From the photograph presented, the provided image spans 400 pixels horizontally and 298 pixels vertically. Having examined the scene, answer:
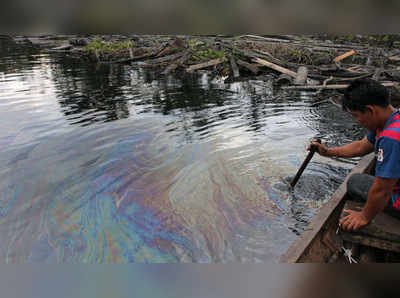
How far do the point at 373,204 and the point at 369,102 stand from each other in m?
0.77

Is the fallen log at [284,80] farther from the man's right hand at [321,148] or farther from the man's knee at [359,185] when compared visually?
the man's knee at [359,185]

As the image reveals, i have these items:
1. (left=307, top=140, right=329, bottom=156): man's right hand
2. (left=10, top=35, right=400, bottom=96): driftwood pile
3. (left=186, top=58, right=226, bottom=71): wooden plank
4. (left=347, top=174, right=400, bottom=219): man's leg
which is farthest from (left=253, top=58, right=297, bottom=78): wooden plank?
(left=347, top=174, right=400, bottom=219): man's leg

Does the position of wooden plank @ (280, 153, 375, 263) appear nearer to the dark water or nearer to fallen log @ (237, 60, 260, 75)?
the dark water

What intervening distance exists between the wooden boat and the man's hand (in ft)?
0.22

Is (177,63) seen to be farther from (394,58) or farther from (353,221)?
(353,221)

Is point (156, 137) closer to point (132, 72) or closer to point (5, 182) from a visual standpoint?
point (5, 182)

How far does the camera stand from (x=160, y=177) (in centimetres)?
511

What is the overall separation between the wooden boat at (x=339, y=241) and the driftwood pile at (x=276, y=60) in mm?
8619

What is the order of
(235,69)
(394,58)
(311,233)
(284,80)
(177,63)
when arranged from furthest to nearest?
1. (177,63)
2. (394,58)
3. (235,69)
4. (284,80)
5. (311,233)

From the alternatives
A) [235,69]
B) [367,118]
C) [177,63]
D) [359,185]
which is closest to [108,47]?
[177,63]

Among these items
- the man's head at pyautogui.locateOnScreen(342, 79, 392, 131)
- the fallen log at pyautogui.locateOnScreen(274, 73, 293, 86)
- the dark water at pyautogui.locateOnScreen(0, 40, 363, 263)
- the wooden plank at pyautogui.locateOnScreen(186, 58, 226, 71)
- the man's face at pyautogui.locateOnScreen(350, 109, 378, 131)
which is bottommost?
the dark water at pyautogui.locateOnScreen(0, 40, 363, 263)

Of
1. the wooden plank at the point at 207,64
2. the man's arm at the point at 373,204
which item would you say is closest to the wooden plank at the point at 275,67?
the wooden plank at the point at 207,64

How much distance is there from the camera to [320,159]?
5.48 metres

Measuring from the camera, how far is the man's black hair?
2.27 m
